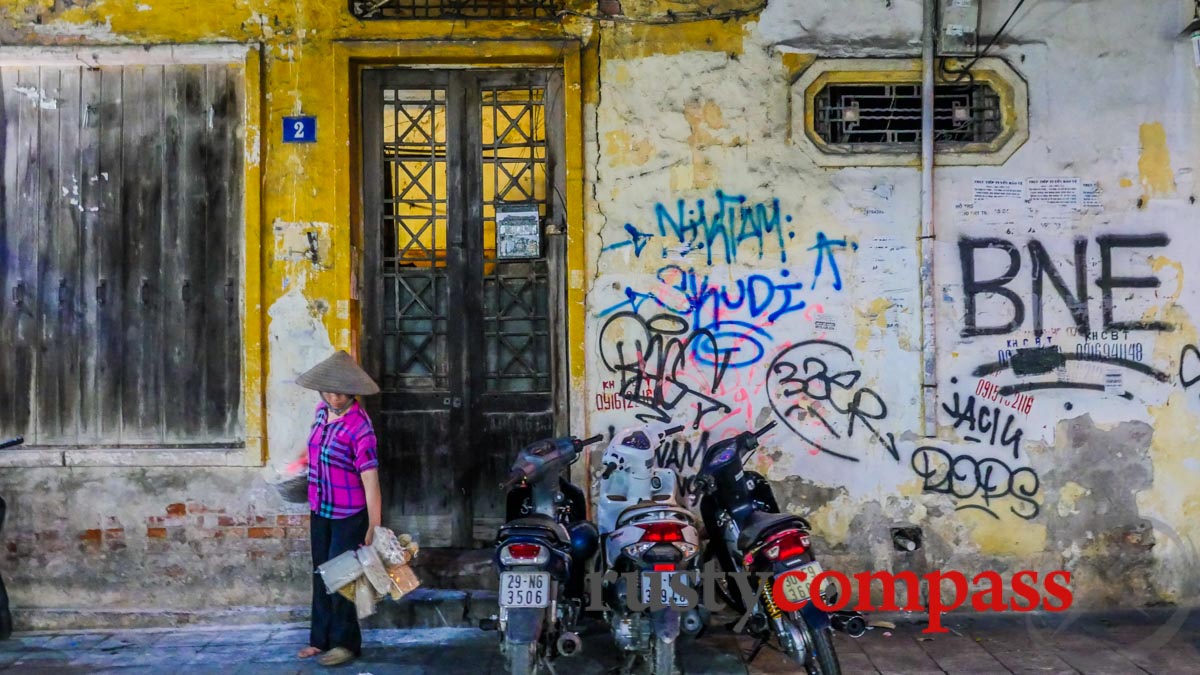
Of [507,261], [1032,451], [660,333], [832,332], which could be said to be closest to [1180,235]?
[1032,451]

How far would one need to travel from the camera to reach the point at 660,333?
6.33 metres

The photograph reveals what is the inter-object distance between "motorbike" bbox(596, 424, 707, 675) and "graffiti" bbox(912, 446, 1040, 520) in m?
1.77

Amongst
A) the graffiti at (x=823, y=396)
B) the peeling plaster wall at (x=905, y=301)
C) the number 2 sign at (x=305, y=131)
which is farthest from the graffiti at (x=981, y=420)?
the number 2 sign at (x=305, y=131)

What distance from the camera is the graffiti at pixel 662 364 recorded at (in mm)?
6316

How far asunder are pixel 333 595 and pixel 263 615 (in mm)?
870

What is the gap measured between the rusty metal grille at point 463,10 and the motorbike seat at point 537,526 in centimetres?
311

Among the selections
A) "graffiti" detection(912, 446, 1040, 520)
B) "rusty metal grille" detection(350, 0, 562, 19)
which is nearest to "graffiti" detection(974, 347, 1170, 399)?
"graffiti" detection(912, 446, 1040, 520)

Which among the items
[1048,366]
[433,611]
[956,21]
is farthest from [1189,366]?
[433,611]

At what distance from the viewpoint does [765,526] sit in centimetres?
491

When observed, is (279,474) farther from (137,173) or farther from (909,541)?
(909,541)

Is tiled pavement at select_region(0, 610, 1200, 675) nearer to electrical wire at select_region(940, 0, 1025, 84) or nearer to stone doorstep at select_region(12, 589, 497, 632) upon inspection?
stone doorstep at select_region(12, 589, 497, 632)

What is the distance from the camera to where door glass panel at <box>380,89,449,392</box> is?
6.56 meters

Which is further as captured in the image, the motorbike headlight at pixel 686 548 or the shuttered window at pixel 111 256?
the shuttered window at pixel 111 256

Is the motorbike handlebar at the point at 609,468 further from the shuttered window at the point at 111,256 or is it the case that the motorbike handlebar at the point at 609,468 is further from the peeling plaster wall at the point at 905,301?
the shuttered window at the point at 111,256
